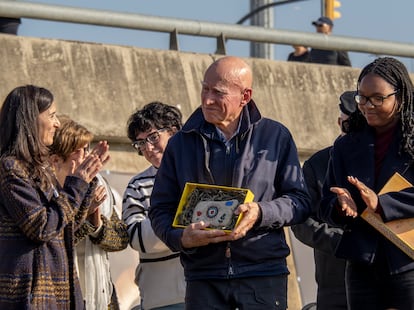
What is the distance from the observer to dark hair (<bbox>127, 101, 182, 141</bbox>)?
28.5 feet

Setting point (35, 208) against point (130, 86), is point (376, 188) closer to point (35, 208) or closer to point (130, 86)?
point (35, 208)

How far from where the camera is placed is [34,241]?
7.46 metres

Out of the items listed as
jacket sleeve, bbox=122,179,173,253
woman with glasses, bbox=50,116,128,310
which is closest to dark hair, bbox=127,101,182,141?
jacket sleeve, bbox=122,179,173,253

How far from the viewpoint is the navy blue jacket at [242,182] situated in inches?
283

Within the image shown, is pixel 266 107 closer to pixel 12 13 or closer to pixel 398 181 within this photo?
pixel 12 13

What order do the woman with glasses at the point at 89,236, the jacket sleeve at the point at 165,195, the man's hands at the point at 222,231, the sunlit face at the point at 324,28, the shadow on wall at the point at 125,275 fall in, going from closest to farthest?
1. the man's hands at the point at 222,231
2. the jacket sleeve at the point at 165,195
3. the woman with glasses at the point at 89,236
4. the shadow on wall at the point at 125,275
5. the sunlit face at the point at 324,28

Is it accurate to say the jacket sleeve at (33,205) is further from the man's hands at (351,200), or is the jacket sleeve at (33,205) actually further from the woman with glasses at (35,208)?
the man's hands at (351,200)

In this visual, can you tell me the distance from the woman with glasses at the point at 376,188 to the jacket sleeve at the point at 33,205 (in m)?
1.46

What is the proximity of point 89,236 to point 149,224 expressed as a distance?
39 cm

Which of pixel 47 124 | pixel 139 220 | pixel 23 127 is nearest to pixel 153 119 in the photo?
pixel 139 220

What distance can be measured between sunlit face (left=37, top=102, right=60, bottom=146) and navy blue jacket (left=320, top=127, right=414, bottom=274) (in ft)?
5.37

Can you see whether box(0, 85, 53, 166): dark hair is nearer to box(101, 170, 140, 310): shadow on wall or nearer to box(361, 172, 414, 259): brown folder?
box(361, 172, 414, 259): brown folder

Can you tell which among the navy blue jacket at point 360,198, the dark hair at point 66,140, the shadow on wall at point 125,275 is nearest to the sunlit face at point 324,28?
the shadow on wall at point 125,275

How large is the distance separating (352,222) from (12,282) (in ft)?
6.31
